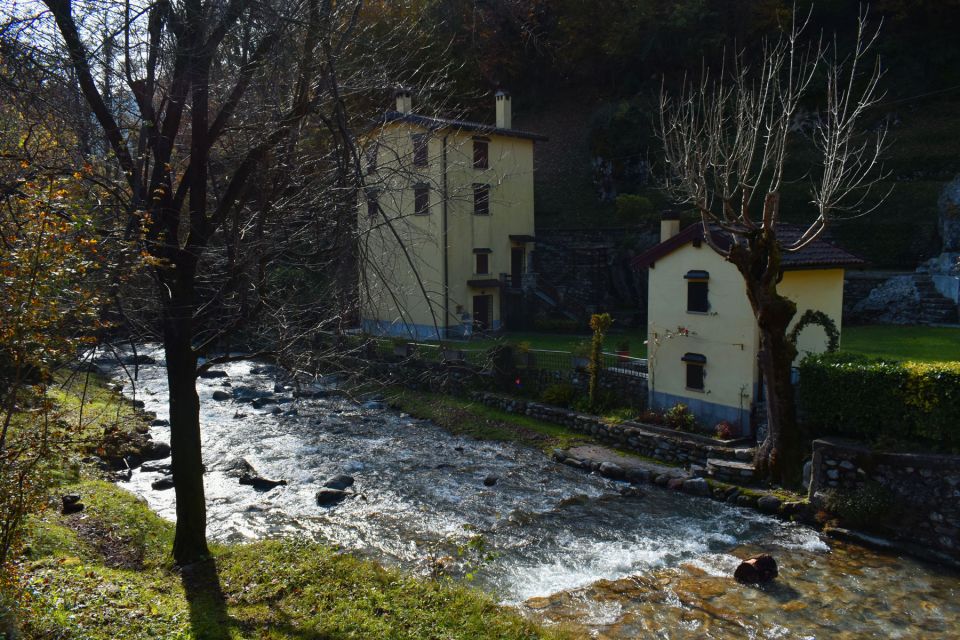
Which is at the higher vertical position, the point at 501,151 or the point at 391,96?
the point at 501,151

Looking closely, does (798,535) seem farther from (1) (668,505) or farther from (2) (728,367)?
(2) (728,367)

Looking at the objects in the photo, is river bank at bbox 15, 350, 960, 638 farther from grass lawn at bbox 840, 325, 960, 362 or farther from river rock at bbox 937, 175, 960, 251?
river rock at bbox 937, 175, 960, 251

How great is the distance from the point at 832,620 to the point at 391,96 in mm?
10374

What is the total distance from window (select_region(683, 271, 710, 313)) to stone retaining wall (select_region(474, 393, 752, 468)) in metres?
3.41

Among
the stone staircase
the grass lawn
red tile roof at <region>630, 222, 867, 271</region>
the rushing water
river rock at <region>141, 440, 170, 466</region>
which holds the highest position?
red tile roof at <region>630, 222, 867, 271</region>

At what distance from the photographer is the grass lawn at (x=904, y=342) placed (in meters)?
20.5

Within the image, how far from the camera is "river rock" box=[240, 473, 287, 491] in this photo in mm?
16281

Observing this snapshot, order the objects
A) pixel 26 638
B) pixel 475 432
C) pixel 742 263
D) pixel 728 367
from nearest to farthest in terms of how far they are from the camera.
Result: 1. pixel 26 638
2. pixel 742 263
3. pixel 728 367
4. pixel 475 432

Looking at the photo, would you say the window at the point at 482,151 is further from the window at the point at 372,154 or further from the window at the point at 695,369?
the window at the point at 372,154

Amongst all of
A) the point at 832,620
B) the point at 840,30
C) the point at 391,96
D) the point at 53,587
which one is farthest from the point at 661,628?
the point at 840,30

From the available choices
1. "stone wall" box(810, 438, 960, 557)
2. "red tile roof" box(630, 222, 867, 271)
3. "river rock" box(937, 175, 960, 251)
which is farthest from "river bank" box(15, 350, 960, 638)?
"river rock" box(937, 175, 960, 251)

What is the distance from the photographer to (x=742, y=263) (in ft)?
50.3

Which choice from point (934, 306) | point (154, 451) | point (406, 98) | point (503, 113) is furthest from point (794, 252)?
point (503, 113)

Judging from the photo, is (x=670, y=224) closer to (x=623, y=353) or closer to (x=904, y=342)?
(x=623, y=353)
